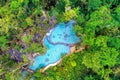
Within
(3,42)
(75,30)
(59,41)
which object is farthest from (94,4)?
(3,42)

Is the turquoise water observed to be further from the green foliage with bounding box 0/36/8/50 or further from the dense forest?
the green foliage with bounding box 0/36/8/50

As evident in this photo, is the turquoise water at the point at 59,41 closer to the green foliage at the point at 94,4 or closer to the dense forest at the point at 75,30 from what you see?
the dense forest at the point at 75,30

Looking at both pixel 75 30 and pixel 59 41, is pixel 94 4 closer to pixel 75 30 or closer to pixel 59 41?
pixel 75 30

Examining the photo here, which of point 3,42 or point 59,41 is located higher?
point 3,42

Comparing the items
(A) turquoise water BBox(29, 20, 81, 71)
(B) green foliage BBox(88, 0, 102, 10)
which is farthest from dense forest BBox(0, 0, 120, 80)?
(A) turquoise water BBox(29, 20, 81, 71)

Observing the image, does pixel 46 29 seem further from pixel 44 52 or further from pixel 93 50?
pixel 93 50
